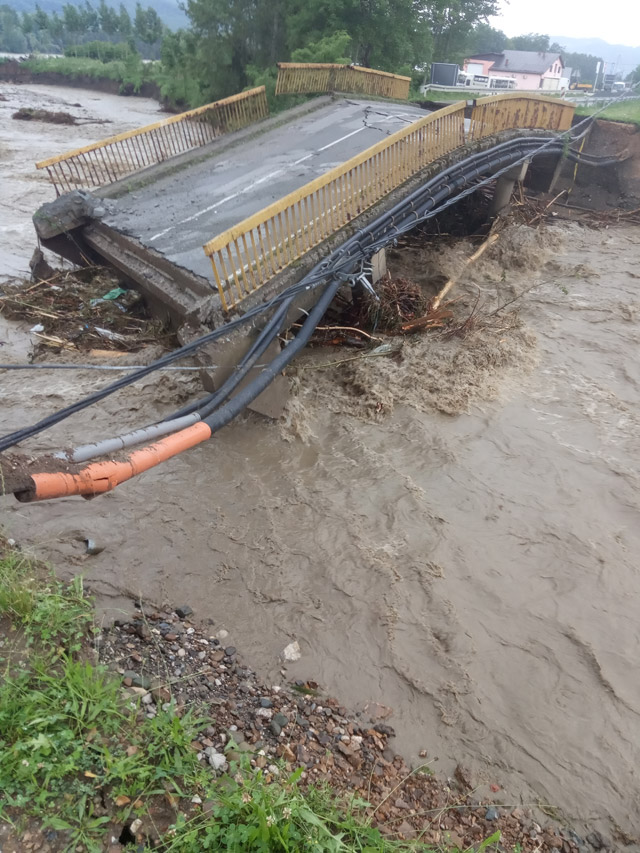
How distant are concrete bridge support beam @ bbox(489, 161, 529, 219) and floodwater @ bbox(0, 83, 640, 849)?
521cm

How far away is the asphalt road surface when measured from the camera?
7.01 meters

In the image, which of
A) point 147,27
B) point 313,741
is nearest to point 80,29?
point 147,27

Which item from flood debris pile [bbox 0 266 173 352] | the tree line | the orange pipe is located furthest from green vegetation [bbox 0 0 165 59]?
the orange pipe

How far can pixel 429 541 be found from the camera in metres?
4.70

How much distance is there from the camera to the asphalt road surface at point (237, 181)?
7.01 m

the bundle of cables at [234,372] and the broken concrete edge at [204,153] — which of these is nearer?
the bundle of cables at [234,372]

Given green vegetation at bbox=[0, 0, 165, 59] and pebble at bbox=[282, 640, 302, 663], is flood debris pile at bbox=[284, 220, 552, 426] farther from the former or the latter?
green vegetation at bbox=[0, 0, 165, 59]

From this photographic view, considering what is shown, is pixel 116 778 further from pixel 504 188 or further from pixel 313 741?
pixel 504 188

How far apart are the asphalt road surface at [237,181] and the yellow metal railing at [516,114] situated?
1.73 metres

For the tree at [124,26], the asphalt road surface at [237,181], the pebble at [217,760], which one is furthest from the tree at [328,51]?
the tree at [124,26]

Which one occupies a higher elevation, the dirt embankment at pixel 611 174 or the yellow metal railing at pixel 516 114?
the yellow metal railing at pixel 516 114

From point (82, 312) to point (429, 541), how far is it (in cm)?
564

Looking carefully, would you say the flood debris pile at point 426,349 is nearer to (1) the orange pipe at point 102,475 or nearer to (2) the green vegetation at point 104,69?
(1) the orange pipe at point 102,475

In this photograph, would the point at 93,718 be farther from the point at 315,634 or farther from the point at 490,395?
the point at 490,395
